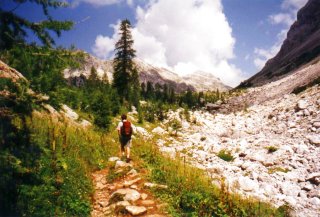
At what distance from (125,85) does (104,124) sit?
2256cm

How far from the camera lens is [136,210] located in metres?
6.72

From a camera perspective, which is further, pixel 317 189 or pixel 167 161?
pixel 317 189

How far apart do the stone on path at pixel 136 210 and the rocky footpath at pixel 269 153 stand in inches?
94.0

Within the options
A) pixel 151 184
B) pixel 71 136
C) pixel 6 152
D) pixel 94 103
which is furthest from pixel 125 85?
pixel 6 152

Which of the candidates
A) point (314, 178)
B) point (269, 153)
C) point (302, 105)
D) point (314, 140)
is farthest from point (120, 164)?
point (302, 105)

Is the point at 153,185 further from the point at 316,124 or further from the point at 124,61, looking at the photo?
the point at 124,61

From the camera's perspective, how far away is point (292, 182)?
12.0 meters

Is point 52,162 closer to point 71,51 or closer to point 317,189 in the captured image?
point 71,51

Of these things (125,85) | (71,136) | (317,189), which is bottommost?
(317,189)

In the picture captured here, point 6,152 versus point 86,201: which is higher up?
point 6,152

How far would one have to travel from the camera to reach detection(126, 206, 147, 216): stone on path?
21.8ft

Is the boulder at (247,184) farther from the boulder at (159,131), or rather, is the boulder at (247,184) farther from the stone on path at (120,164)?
the boulder at (159,131)

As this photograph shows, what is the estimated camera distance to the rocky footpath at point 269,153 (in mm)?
10891

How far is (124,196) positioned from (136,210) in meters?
0.81
